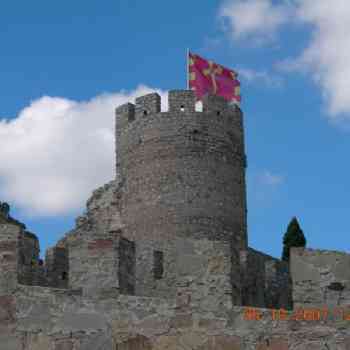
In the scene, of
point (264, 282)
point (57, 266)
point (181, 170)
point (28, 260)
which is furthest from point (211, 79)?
point (28, 260)

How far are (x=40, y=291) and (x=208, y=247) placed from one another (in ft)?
8.26

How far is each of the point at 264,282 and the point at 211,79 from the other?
9430 millimetres

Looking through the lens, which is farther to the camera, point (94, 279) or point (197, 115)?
point (197, 115)

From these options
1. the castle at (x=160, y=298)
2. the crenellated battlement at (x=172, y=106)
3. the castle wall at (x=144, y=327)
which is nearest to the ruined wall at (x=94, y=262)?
the castle at (x=160, y=298)

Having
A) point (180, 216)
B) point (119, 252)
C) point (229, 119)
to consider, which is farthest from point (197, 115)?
point (119, 252)

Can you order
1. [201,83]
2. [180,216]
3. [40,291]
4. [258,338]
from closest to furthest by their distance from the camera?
[258,338] < [40,291] < [180,216] < [201,83]

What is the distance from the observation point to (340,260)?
14422 mm

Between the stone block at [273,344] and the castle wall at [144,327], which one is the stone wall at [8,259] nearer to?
the castle wall at [144,327]

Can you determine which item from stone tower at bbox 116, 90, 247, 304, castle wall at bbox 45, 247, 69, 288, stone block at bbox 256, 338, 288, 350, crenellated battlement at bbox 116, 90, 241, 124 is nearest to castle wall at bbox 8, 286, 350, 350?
stone block at bbox 256, 338, 288, 350

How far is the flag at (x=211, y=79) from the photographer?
25.9 meters

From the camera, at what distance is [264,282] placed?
17.8m

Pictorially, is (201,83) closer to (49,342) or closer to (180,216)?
(180,216)
